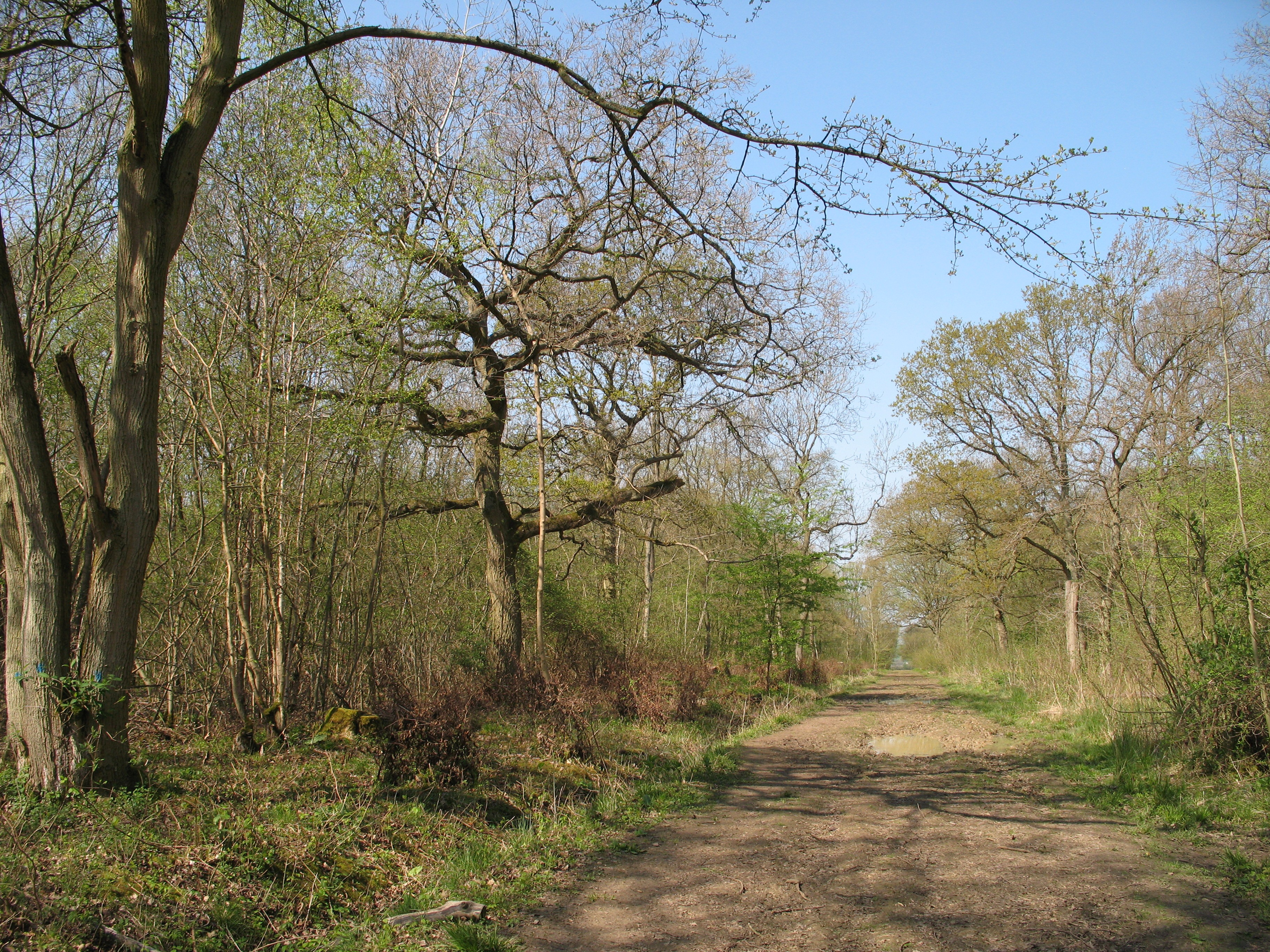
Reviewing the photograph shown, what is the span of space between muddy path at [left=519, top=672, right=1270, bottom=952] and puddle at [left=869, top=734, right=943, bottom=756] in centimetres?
265

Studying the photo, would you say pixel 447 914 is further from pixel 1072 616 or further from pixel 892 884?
pixel 1072 616

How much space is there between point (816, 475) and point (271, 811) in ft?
71.4

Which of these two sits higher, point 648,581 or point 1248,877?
point 648,581

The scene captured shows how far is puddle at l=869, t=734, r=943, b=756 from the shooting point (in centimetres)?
1041

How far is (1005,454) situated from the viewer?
2308cm

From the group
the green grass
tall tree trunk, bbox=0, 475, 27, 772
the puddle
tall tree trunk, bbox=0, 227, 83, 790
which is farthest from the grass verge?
tall tree trunk, bbox=0, 475, 27, 772

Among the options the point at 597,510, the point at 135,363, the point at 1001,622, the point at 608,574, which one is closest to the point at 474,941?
the point at 135,363

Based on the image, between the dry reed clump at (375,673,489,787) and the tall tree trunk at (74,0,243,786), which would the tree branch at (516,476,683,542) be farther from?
the tall tree trunk at (74,0,243,786)

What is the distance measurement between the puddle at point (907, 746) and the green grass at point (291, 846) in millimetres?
4482

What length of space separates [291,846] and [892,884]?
3.76 metres

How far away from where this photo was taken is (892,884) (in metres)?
4.66

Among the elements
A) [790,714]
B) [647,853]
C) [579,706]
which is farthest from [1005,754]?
[647,853]

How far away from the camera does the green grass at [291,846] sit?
347cm

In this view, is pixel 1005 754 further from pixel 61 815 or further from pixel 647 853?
pixel 61 815
